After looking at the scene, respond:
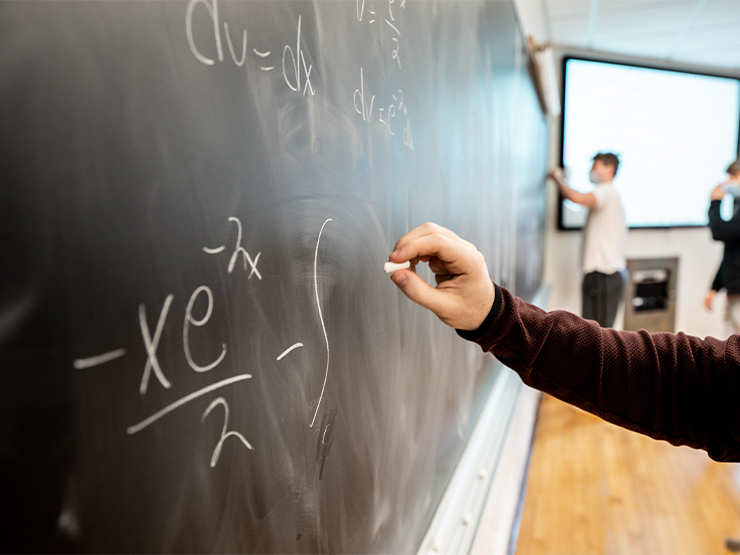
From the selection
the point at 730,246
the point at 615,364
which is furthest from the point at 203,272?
the point at 730,246

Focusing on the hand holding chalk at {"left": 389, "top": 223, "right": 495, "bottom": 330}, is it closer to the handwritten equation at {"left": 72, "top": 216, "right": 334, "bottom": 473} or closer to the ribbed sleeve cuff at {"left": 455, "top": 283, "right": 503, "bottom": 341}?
the ribbed sleeve cuff at {"left": 455, "top": 283, "right": 503, "bottom": 341}

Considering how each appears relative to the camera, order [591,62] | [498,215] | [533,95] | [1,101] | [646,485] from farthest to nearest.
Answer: [591,62], [533,95], [646,485], [498,215], [1,101]

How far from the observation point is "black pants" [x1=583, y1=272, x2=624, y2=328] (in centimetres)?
261

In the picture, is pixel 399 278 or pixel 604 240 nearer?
pixel 399 278

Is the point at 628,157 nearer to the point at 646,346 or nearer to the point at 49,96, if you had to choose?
the point at 646,346

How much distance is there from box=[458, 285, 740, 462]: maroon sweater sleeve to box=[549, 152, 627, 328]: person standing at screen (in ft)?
7.05

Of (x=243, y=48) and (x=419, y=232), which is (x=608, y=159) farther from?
(x=243, y=48)

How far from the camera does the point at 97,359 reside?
22 centimetres

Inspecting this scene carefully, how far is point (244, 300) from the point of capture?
1.09 feet

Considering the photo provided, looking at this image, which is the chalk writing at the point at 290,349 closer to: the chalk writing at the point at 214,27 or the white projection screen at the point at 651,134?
the chalk writing at the point at 214,27

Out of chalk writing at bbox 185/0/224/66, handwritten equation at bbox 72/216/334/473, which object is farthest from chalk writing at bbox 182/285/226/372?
chalk writing at bbox 185/0/224/66

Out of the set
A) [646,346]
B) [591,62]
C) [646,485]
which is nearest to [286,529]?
[646,346]

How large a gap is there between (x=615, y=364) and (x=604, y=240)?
87.6 inches

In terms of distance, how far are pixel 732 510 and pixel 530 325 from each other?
5.75 ft
